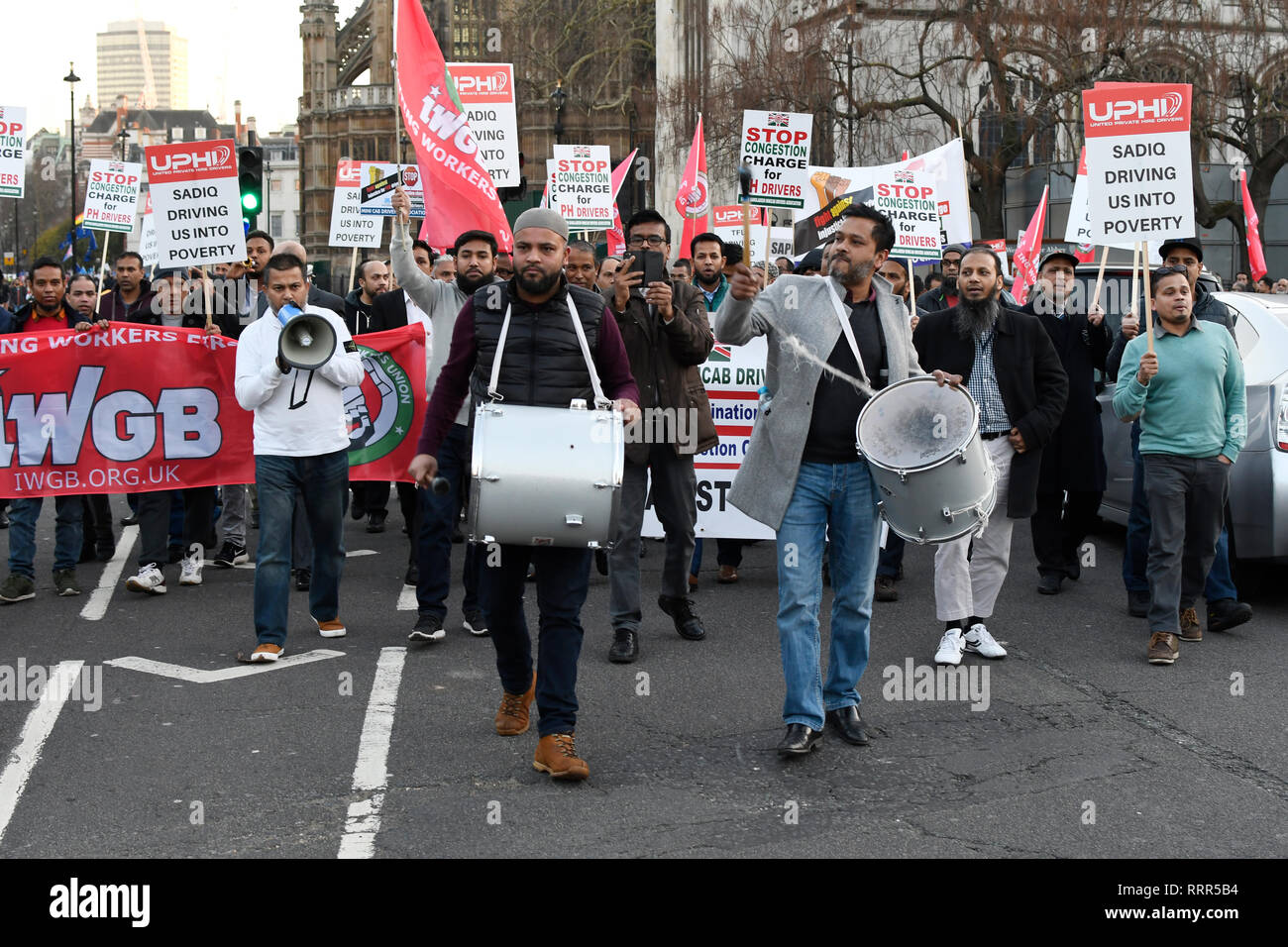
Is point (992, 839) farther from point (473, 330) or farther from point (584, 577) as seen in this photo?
point (473, 330)

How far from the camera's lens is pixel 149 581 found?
367 inches

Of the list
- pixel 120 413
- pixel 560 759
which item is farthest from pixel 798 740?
pixel 120 413

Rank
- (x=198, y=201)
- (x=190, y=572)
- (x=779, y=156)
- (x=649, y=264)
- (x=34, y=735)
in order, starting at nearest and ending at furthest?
1. (x=34, y=735)
2. (x=649, y=264)
3. (x=190, y=572)
4. (x=198, y=201)
5. (x=779, y=156)

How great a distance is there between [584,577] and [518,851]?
1211 mm

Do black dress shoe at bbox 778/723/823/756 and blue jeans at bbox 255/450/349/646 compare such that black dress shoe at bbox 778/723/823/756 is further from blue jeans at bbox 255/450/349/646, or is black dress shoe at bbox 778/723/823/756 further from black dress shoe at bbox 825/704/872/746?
blue jeans at bbox 255/450/349/646

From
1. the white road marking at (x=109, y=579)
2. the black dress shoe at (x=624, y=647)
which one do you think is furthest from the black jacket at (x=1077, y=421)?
the white road marking at (x=109, y=579)

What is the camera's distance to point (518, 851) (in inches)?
190

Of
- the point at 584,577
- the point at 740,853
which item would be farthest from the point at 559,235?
the point at 740,853

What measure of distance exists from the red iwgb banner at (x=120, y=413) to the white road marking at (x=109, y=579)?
1.91 feet

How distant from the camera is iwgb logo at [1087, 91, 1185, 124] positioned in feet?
28.6

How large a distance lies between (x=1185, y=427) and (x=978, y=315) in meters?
1.18

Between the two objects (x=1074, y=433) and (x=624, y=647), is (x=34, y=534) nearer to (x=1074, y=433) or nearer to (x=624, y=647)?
(x=624, y=647)

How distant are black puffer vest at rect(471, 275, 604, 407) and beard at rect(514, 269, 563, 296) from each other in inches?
2.7

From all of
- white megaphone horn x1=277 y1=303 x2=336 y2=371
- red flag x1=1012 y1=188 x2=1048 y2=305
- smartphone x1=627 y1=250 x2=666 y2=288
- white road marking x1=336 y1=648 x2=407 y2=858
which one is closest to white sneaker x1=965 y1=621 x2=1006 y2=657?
smartphone x1=627 y1=250 x2=666 y2=288
